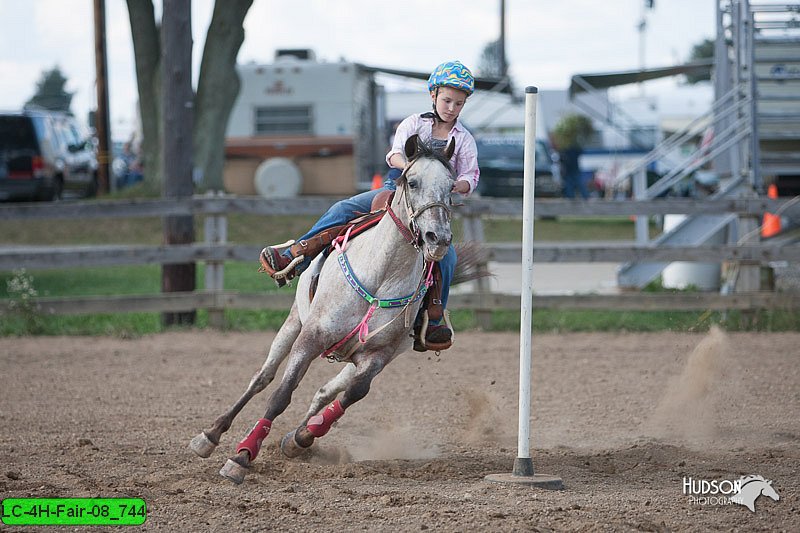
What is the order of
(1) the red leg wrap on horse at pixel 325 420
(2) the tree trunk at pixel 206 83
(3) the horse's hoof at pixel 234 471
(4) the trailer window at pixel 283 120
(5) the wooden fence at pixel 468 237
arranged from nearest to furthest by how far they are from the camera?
(3) the horse's hoof at pixel 234 471
(1) the red leg wrap on horse at pixel 325 420
(5) the wooden fence at pixel 468 237
(2) the tree trunk at pixel 206 83
(4) the trailer window at pixel 283 120

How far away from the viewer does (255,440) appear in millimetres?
5590

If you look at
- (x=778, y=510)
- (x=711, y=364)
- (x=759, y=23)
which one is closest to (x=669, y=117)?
(x=759, y=23)

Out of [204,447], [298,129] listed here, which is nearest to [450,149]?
[204,447]

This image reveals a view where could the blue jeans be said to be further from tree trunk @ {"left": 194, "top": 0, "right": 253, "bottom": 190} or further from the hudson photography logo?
tree trunk @ {"left": 194, "top": 0, "right": 253, "bottom": 190}

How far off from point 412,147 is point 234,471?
199 cm

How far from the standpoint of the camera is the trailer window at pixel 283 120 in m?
25.2

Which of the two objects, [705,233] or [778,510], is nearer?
[778,510]

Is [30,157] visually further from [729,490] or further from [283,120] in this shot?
[729,490]

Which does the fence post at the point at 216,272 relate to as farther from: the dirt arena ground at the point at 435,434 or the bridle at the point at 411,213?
the bridle at the point at 411,213

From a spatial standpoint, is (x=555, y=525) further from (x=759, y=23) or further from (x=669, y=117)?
(x=669, y=117)

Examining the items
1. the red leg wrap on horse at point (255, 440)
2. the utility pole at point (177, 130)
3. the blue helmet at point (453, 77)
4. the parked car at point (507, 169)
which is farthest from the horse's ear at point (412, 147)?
the parked car at point (507, 169)

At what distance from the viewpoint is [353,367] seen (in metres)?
6.41

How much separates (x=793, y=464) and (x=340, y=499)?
2763 millimetres

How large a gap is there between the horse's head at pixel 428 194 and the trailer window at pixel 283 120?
793 inches
